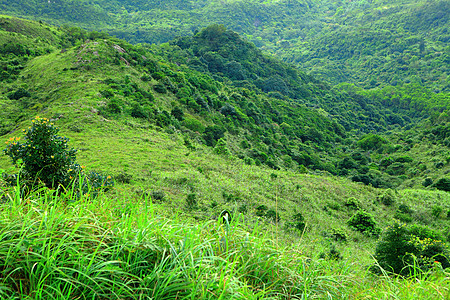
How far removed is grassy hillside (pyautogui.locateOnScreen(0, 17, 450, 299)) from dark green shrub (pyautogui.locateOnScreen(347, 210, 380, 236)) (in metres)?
0.16

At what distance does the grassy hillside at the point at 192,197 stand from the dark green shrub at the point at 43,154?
0.71 m

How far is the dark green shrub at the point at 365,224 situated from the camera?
18531mm

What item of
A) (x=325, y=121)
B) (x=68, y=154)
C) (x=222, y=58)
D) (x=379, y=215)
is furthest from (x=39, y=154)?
(x=222, y=58)

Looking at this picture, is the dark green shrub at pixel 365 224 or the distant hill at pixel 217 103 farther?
the distant hill at pixel 217 103

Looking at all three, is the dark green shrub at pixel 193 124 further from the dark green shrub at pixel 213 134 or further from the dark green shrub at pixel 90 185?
the dark green shrub at pixel 90 185

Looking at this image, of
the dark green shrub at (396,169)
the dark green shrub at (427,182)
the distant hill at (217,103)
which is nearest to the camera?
the distant hill at (217,103)

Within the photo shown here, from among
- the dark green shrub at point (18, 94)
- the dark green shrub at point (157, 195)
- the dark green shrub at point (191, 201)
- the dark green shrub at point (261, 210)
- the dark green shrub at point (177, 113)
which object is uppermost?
the dark green shrub at point (177, 113)

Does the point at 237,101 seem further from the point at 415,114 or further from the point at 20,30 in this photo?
the point at 415,114

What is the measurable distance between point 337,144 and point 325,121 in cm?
954

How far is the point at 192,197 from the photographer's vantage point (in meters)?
14.3

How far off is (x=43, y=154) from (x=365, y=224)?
19672mm

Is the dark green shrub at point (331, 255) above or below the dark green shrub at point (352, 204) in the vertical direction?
above

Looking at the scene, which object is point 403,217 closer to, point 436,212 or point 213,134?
point 436,212

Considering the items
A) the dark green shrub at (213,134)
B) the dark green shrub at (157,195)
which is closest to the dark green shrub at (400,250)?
the dark green shrub at (157,195)
